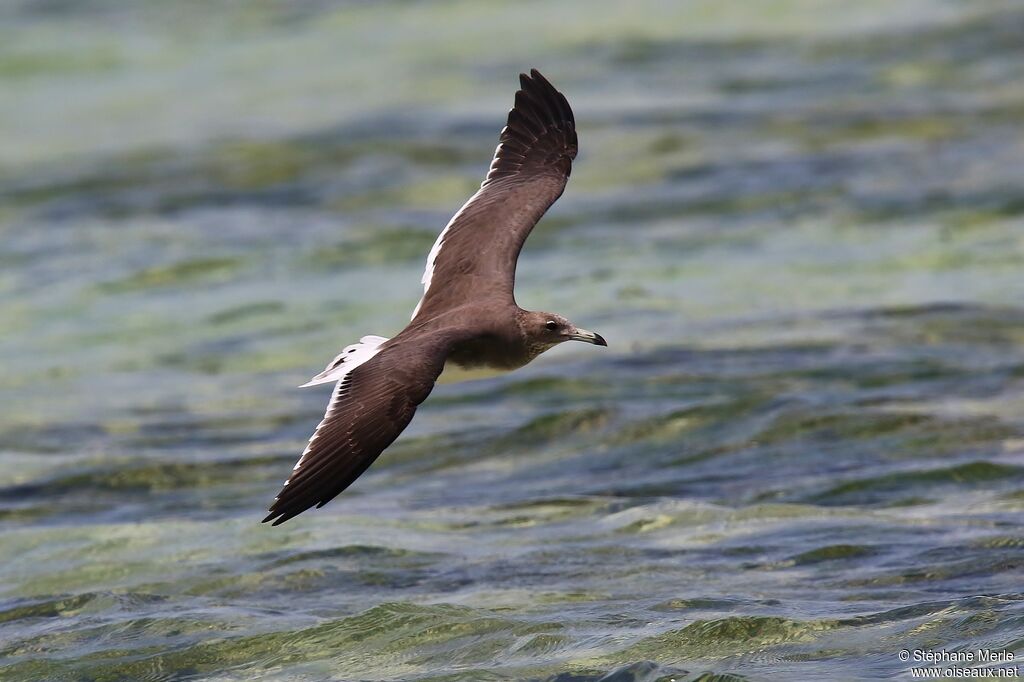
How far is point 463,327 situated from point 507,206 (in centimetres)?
111

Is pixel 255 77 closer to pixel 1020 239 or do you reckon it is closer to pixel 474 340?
pixel 1020 239

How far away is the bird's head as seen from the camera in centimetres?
693

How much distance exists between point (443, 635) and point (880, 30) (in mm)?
13648

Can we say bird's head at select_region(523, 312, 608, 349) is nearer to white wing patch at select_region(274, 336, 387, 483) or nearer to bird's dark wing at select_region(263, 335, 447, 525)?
white wing patch at select_region(274, 336, 387, 483)

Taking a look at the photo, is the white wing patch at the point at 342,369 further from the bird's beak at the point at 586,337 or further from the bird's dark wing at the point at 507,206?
the bird's beak at the point at 586,337

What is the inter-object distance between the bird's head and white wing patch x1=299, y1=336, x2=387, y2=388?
643 mm

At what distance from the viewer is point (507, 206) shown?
7602 mm

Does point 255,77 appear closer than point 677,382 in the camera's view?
No

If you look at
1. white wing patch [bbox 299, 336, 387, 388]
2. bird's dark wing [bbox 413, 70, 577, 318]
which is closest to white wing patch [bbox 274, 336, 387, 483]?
white wing patch [bbox 299, 336, 387, 388]

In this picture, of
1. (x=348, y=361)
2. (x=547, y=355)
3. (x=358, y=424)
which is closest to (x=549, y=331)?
(x=348, y=361)

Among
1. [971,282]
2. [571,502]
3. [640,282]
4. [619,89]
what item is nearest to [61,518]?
[571,502]

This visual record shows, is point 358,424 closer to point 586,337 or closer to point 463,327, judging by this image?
point 463,327

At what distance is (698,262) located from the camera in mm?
12906

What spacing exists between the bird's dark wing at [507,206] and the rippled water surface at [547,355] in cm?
119
